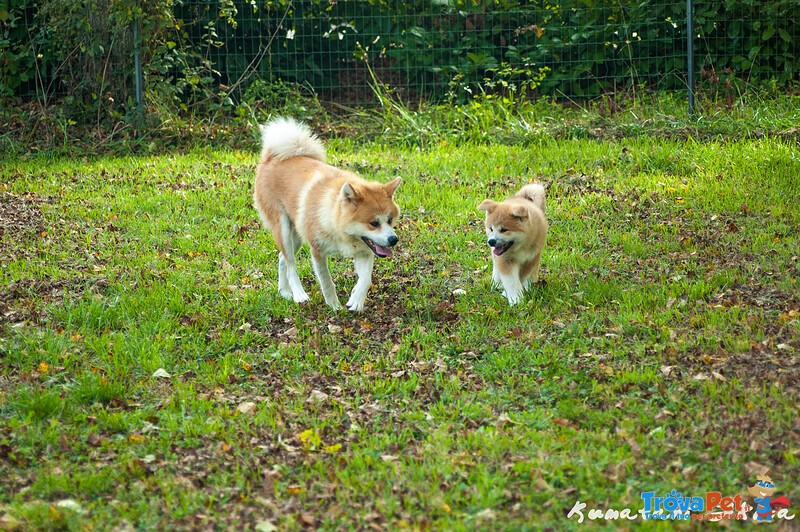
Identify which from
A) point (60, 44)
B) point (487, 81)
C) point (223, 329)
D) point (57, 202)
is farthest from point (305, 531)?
point (60, 44)

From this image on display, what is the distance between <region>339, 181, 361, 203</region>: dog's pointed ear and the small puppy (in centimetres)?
93

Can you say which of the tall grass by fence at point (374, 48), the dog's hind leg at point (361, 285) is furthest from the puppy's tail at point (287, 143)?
the tall grass by fence at point (374, 48)

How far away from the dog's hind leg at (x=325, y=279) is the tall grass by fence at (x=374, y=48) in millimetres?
5757

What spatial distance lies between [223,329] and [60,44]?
7059 mm

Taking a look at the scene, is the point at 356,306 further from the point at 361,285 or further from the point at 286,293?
the point at 286,293

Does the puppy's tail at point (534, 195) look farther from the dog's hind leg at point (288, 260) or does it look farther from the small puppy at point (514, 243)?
the dog's hind leg at point (288, 260)

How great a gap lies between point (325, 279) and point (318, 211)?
0.45m

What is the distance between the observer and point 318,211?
19.0 ft

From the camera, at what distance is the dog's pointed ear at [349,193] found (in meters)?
5.50

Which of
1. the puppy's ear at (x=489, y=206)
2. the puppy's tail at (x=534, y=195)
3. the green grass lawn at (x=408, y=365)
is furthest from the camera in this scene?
the puppy's tail at (x=534, y=195)

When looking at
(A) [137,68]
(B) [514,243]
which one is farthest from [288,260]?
(A) [137,68]

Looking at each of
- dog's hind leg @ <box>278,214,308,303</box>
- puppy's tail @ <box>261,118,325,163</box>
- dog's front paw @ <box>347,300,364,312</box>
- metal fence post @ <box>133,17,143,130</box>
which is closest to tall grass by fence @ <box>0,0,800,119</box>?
metal fence post @ <box>133,17,143,130</box>

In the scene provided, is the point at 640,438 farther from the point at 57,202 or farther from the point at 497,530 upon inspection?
the point at 57,202

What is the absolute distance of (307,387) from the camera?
15.3 feet
